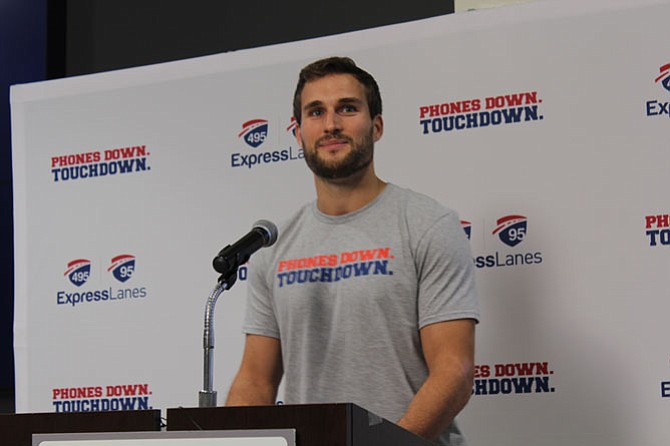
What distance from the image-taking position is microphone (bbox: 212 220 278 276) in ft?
8.11

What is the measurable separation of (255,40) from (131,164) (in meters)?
0.71

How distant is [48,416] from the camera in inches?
73.4

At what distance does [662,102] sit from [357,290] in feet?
3.38

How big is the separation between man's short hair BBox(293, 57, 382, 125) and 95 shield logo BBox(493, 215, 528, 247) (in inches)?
21.1

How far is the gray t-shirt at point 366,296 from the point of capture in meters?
3.16

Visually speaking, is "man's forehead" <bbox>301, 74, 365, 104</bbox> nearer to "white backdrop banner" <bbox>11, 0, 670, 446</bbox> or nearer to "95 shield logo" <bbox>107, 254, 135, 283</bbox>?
"white backdrop banner" <bbox>11, 0, 670, 446</bbox>

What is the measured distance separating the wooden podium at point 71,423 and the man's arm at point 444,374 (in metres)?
1.27

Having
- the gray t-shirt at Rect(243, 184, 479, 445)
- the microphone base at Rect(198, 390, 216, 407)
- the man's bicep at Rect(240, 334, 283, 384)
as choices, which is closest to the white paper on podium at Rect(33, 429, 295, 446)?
the microphone base at Rect(198, 390, 216, 407)

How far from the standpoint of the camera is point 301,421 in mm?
1684

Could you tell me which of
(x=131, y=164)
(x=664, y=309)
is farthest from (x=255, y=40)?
(x=664, y=309)

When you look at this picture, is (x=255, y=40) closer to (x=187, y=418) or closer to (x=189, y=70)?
(x=189, y=70)

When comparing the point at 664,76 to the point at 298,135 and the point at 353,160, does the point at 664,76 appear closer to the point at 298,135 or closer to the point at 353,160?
the point at 353,160

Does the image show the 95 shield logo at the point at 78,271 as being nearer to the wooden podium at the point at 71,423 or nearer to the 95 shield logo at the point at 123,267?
the 95 shield logo at the point at 123,267

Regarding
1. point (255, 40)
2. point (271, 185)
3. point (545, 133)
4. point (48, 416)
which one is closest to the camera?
point (48, 416)
